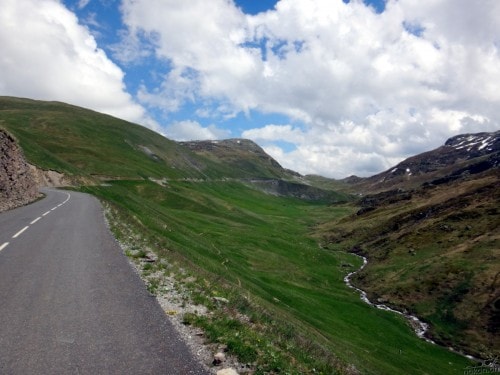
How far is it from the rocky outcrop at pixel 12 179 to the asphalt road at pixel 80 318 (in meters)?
29.5

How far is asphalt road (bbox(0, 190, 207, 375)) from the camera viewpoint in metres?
10.2

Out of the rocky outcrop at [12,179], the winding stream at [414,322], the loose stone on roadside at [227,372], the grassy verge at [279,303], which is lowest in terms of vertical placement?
the winding stream at [414,322]

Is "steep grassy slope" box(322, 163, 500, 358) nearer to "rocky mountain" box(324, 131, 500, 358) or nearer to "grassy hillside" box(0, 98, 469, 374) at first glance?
"rocky mountain" box(324, 131, 500, 358)

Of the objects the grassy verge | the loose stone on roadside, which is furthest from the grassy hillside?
the loose stone on roadside

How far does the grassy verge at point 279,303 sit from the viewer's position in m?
14.4

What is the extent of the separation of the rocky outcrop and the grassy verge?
12.5m

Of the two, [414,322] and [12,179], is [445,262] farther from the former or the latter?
[12,179]

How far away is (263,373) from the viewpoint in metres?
10.8

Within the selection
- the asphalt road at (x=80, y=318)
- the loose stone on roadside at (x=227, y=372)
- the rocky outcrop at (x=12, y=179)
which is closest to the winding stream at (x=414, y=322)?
the asphalt road at (x=80, y=318)

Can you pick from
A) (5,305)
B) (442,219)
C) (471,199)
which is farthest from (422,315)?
(5,305)

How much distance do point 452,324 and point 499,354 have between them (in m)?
9.34

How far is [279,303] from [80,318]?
124 ft

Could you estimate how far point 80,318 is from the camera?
517 inches

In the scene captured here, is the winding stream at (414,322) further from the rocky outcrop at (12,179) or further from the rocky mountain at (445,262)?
the rocky outcrop at (12,179)
